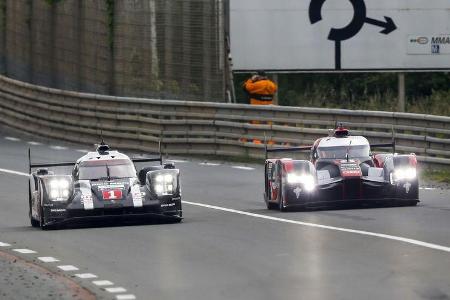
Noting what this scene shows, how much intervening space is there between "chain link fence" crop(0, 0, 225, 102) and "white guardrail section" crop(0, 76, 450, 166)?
2.88 ft

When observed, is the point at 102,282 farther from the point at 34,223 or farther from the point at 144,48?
the point at 144,48

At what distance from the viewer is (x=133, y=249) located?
18.2 meters

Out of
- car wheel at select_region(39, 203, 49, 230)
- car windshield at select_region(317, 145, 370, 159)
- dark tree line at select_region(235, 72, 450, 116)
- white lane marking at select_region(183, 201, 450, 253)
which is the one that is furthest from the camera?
dark tree line at select_region(235, 72, 450, 116)

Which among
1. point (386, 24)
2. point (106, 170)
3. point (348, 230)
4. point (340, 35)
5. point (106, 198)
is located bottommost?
point (348, 230)

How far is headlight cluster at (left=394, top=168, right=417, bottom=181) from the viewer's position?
22562mm

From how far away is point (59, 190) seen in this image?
21031mm

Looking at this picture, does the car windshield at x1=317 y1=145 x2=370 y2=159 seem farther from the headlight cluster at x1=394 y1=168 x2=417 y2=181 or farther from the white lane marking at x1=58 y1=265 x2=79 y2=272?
the white lane marking at x1=58 y1=265 x2=79 y2=272

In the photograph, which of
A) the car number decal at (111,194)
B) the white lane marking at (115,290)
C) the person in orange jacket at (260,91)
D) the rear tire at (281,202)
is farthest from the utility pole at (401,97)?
the white lane marking at (115,290)

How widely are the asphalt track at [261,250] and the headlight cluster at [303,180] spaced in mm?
421

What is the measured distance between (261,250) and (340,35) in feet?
73.6

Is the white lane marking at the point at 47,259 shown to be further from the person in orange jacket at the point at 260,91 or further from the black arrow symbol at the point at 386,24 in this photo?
the black arrow symbol at the point at 386,24

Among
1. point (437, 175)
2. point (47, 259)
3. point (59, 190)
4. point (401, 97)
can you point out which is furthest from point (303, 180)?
point (401, 97)

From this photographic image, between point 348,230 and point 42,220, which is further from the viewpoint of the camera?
point 42,220

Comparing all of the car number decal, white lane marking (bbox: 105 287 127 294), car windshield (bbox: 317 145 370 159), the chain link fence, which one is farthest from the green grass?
white lane marking (bbox: 105 287 127 294)
